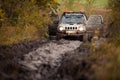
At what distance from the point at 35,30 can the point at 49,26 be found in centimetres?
284

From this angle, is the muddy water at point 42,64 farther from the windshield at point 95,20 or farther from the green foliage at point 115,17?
the windshield at point 95,20

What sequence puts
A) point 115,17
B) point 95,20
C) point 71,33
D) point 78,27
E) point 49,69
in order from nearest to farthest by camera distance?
1. point 49,69
2. point 115,17
3. point 78,27
4. point 71,33
5. point 95,20

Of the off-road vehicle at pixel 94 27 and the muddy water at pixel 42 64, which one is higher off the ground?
the off-road vehicle at pixel 94 27

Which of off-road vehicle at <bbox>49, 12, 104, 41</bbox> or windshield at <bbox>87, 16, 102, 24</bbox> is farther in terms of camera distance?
windshield at <bbox>87, 16, 102, 24</bbox>

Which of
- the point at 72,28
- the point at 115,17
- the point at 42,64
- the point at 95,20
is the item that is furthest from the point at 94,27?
the point at 42,64

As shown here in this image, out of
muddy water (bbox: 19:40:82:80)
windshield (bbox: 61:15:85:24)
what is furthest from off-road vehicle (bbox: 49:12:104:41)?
muddy water (bbox: 19:40:82:80)

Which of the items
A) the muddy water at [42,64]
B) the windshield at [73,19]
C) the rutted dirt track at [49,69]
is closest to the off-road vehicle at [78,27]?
the windshield at [73,19]

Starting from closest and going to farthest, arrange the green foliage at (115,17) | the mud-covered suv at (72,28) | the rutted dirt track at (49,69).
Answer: the rutted dirt track at (49,69) → the green foliage at (115,17) → the mud-covered suv at (72,28)

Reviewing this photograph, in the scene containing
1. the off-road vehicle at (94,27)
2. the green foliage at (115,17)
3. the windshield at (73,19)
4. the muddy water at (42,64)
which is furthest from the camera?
the windshield at (73,19)

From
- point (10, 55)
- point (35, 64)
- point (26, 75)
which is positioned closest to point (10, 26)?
point (10, 55)

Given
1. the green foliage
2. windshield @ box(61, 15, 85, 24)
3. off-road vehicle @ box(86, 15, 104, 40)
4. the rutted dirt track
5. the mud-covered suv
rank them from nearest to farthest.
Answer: the rutted dirt track → the green foliage → the mud-covered suv → off-road vehicle @ box(86, 15, 104, 40) → windshield @ box(61, 15, 85, 24)

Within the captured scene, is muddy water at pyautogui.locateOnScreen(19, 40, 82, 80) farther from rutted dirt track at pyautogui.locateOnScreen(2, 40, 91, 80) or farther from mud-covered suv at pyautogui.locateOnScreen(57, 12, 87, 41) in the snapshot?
mud-covered suv at pyautogui.locateOnScreen(57, 12, 87, 41)

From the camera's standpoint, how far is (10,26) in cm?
2220

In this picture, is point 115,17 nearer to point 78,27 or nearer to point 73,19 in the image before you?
point 78,27
